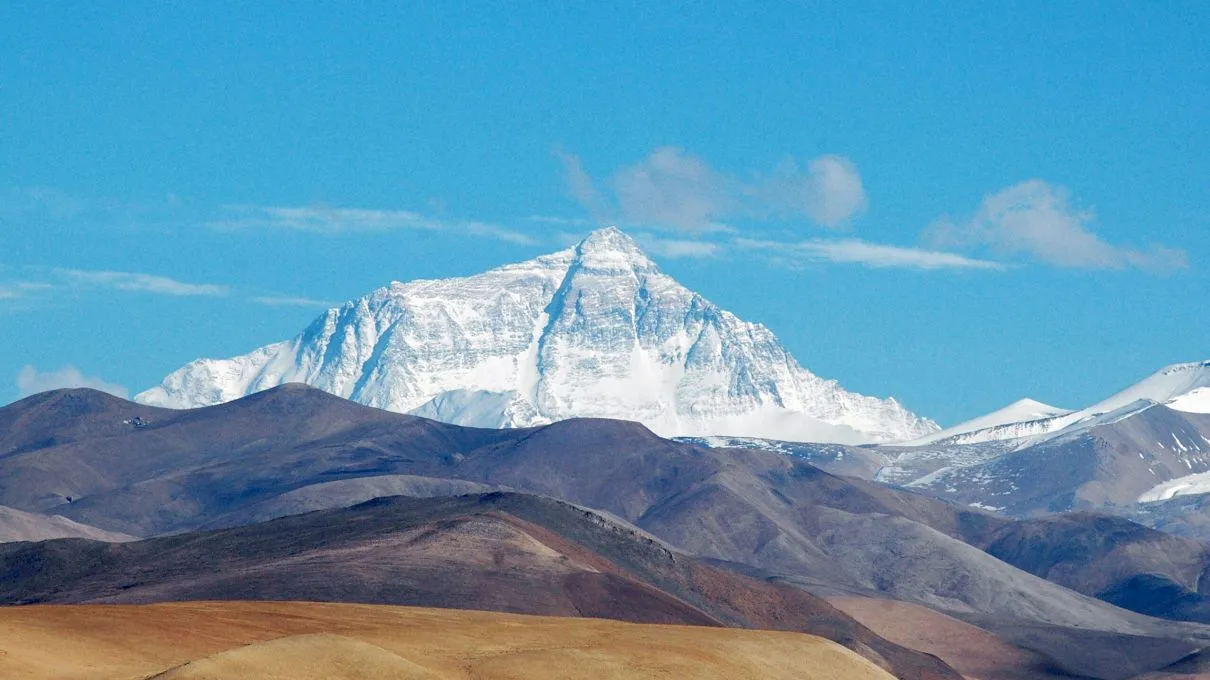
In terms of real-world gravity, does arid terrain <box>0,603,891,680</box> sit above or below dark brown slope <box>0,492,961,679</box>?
below

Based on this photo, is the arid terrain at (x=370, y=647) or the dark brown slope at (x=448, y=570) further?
the dark brown slope at (x=448, y=570)

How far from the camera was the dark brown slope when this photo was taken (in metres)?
137

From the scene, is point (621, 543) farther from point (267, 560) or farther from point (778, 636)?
point (778, 636)

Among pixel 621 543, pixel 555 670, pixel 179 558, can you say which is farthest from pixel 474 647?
pixel 621 543

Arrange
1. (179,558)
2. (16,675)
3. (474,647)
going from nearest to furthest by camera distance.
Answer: (16,675) < (474,647) < (179,558)

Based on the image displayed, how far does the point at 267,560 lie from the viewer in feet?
497

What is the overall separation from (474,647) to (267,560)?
255 ft

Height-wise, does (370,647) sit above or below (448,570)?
below

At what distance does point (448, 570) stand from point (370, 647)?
7865 centimetres

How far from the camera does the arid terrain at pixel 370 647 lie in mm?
63531

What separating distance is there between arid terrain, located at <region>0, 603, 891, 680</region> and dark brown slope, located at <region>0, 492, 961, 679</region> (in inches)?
1680

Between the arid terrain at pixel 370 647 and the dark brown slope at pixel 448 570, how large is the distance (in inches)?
Result: 1680

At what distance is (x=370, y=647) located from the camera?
6506 centimetres

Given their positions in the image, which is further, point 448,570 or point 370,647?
point 448,570
